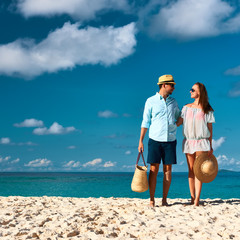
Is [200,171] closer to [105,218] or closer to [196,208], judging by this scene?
[196,208]

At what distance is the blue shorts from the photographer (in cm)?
551

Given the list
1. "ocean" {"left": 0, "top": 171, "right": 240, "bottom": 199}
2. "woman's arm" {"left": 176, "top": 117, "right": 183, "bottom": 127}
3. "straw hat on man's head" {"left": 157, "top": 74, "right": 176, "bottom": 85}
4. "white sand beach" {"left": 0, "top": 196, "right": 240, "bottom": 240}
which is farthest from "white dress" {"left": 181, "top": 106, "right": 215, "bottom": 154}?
"ocean" {"left": 0, "top": 171, "right": 240, "bottom": 199}

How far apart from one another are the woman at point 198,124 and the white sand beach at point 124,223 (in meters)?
0.96

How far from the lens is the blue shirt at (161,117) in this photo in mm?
5504

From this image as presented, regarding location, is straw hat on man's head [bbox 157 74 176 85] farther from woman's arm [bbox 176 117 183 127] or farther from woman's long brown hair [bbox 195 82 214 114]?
woman's arm [bbox 176 117 183 127]

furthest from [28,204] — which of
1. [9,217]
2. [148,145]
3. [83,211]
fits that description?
[148,145]

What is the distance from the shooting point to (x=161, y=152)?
18.3 feet

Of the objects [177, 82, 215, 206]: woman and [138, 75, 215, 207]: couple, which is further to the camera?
[177, 82, 215, 206]: woman

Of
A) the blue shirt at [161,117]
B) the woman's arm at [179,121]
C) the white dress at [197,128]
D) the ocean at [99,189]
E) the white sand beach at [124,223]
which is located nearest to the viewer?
the white sand beach at [124,223]

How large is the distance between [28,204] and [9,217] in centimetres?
141

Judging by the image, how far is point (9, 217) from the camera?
17.4ft

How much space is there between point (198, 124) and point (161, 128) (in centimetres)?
73

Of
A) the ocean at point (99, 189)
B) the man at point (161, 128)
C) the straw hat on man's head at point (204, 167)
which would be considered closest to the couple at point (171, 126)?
the man at point (161, 128)

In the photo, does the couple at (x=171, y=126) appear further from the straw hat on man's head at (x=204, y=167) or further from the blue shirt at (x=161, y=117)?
the straw hat on man's head at (x=204, y=167)
